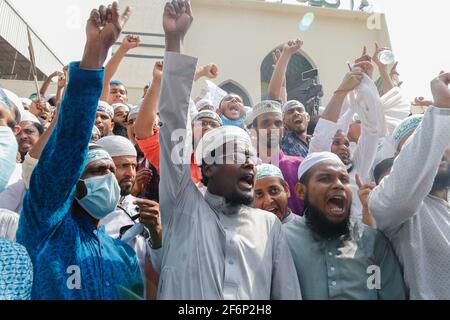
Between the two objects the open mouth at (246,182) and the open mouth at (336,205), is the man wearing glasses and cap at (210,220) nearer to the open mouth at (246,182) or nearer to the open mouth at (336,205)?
the open mouth at (246,182)

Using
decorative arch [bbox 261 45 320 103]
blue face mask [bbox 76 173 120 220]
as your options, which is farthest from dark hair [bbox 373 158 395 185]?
decorative arch [bbox 261 45 320 103]

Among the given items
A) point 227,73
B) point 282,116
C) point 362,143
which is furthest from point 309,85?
point 227,73

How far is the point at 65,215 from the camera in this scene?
2.10 metres

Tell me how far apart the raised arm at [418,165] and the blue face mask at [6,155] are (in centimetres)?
180

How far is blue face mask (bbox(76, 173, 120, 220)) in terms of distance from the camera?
89.5 inches

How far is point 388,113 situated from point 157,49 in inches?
413

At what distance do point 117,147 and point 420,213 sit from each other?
2141 mm

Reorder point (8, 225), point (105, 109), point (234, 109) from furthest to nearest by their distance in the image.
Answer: point (234, 109), point (105, 109), point (8, 225)

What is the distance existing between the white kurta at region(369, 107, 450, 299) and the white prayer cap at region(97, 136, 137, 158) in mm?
1852

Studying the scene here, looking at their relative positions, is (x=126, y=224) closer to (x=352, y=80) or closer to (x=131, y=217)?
(x=131, y=217)

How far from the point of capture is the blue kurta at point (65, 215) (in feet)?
6.11

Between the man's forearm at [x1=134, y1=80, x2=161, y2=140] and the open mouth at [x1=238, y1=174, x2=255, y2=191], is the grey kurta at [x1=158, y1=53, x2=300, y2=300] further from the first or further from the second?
the man's forearm at [x1=134, y1=80, x2=161, y2=140]

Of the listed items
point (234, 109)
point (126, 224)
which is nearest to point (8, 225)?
point (126, 224)
